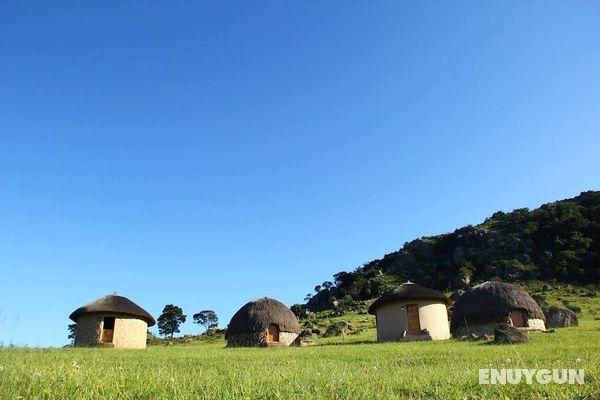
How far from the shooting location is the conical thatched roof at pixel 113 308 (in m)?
33.1

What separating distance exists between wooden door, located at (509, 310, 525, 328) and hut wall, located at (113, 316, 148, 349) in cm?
2409

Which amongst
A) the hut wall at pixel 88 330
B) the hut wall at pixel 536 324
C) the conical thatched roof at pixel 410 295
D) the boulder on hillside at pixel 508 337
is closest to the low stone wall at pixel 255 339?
the conical thatched roof at pixel 410 295

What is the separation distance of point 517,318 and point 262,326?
1613cm

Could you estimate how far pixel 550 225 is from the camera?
6756cm

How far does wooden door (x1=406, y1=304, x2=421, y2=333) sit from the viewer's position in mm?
30362

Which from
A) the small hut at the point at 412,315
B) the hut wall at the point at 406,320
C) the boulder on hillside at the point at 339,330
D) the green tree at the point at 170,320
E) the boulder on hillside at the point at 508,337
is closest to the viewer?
the boulder on hillside at the point at 508,337

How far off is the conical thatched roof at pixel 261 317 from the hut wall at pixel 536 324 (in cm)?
1511

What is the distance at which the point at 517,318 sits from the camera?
29.3m

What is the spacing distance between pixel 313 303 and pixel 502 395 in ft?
262

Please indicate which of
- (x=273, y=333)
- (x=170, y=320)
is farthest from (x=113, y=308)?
(x=170, y=320)

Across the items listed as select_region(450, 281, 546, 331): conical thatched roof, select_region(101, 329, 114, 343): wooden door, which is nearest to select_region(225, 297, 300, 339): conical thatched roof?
select_region(101, 329, 114, 343): wooden door

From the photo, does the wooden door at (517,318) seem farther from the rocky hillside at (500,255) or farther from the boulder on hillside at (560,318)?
the rocky hillside at (500,255)

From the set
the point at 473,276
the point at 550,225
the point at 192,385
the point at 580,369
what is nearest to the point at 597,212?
the point at 550,225

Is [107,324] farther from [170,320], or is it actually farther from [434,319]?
[170,320]
